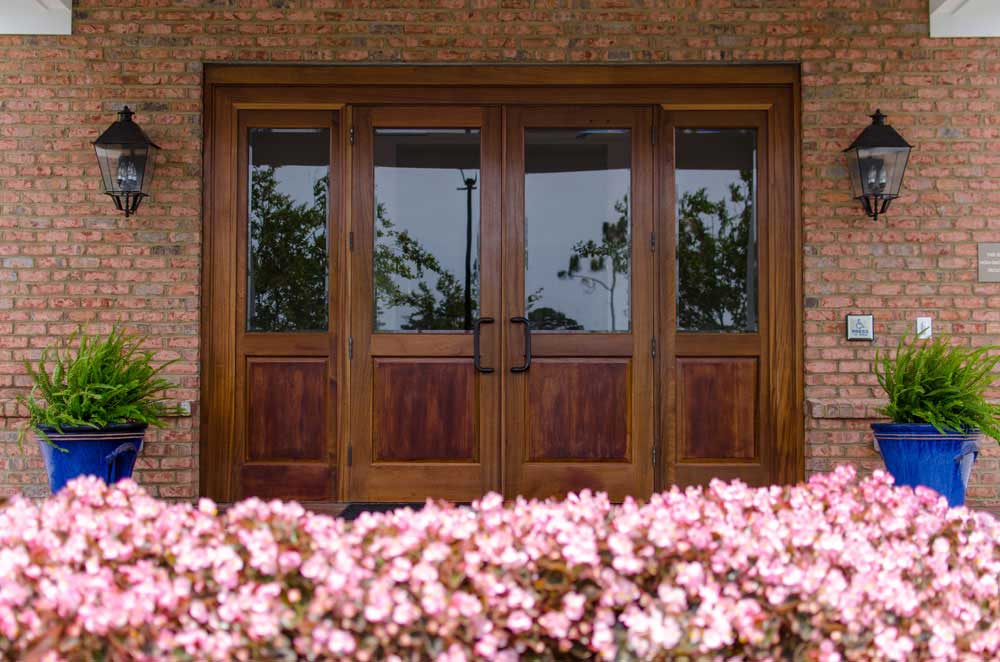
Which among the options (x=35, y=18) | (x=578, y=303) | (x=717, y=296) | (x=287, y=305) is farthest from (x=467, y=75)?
(x=35, y=18)

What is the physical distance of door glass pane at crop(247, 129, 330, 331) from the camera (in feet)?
16.2

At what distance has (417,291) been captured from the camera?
16.2 ft

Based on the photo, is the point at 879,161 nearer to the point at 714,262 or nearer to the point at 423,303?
the point at 714,262

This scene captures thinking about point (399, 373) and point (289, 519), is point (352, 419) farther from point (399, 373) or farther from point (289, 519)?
point (289, 519)

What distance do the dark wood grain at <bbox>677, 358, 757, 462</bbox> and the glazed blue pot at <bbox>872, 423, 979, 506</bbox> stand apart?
0.88 meters

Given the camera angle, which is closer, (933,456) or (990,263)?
(933,456)

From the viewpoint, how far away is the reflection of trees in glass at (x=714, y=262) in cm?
495

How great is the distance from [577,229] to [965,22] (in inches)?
92.8

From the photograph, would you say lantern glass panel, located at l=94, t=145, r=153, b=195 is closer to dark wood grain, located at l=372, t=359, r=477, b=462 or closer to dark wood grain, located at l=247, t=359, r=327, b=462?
dark wood grain, located at l=247, t=359, r=327, b=462

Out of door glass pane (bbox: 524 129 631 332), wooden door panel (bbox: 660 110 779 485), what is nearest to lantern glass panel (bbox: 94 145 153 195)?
door glass pane (bbox: 524 129 631 332)

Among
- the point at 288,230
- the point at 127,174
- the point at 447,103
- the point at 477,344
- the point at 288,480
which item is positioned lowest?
the point at 288,480

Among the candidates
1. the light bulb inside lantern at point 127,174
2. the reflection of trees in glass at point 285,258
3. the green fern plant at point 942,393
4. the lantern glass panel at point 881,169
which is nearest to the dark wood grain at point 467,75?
the reflection of trees in glass at point 285,258

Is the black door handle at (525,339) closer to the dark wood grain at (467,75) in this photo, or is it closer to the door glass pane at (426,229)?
the door glass pane at (426,229)

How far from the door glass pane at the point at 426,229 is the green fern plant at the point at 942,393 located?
220 centimetres
